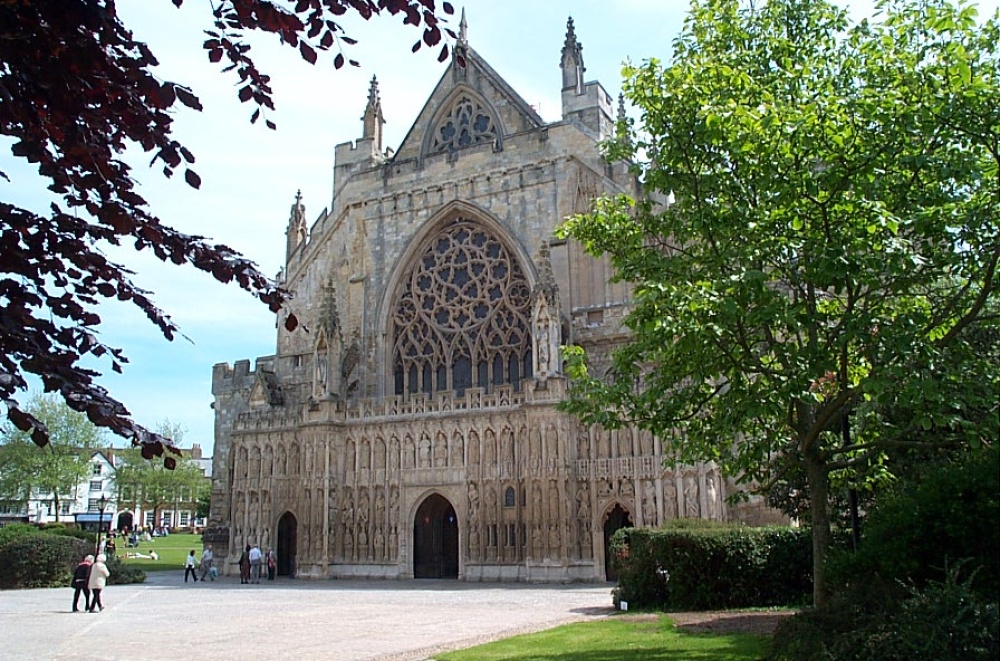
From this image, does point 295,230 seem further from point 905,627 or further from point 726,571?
point 905,627

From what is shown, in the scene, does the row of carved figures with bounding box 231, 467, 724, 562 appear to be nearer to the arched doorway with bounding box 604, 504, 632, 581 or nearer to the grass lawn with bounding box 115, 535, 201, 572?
the arched doorway with bounding box 604, 504, 632, 581

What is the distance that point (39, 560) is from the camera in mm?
27312

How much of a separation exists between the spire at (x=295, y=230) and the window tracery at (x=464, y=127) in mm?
6501

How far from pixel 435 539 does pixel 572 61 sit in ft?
56.7

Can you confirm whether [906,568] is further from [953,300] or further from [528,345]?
[528,345]

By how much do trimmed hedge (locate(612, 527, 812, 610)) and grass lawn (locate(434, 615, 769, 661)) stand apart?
12.4 ft

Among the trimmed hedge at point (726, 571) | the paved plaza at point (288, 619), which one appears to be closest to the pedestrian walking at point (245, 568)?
the paved plaza at point (288, 619)

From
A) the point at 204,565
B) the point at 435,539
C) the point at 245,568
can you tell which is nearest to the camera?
the point at 245,568

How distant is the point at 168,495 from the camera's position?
66.9m

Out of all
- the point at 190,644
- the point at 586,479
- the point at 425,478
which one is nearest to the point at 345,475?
the point at 425,478

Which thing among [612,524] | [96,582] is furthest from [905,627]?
[612,524]

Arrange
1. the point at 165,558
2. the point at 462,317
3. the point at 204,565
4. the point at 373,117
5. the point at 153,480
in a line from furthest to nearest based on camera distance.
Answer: the point at 153,480
the point at 165,558
the point at 373,117
the point at 462,317
the point at 204,565

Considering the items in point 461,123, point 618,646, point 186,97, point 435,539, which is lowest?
point 618,646

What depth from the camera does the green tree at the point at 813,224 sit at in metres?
9.27
